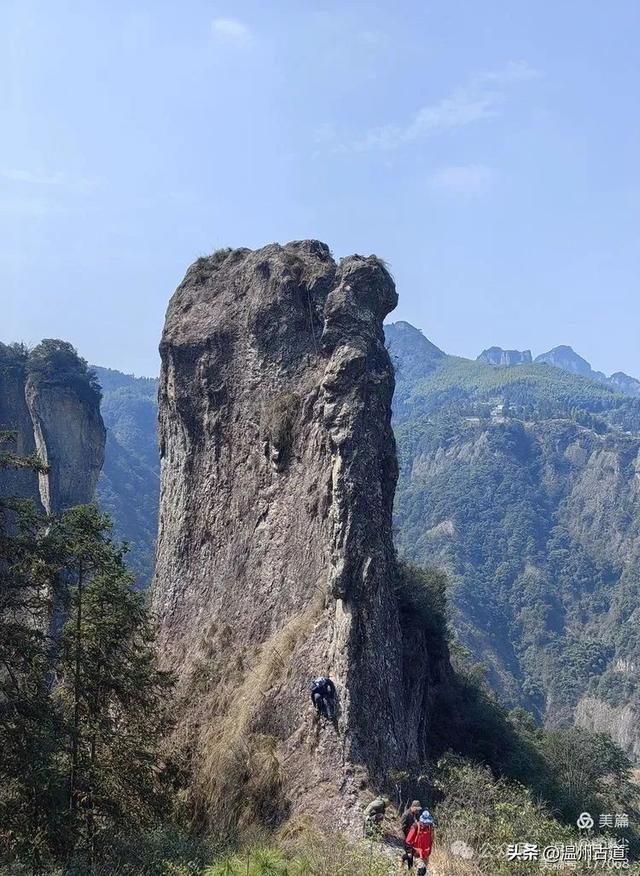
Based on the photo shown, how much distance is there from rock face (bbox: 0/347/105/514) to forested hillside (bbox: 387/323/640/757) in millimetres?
58808

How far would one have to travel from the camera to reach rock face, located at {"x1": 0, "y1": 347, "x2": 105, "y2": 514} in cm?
5219

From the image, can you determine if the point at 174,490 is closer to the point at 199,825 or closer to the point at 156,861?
the point at 199,825

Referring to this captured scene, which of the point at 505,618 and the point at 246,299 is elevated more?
the point at 246,299

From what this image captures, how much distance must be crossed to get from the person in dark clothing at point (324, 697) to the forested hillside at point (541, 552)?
290 feet

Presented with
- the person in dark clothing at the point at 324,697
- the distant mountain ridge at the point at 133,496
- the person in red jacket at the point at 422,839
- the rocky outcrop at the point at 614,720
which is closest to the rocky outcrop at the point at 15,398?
the distant mountain ridge at the point at 133,496

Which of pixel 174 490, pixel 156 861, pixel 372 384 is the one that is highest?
pixel 372 384

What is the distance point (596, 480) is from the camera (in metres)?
178

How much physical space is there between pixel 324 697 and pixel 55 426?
138 feet

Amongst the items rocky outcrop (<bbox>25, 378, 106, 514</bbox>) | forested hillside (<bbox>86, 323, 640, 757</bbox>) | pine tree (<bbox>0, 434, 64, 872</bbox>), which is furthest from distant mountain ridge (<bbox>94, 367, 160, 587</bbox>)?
pine tree (<bbox>0, 434, 64, 872</bbox>)

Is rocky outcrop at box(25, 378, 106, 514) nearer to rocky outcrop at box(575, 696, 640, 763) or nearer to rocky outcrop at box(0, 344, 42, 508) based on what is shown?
rocky outcrop at box(0, 344, 42, 508)

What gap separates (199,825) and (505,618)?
438 feet

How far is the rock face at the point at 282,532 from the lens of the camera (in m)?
14.9

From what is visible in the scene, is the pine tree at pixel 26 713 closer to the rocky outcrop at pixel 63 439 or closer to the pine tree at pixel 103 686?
the pine tree at pixel 103 686

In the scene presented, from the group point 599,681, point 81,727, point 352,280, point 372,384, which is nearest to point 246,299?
point 352,280
